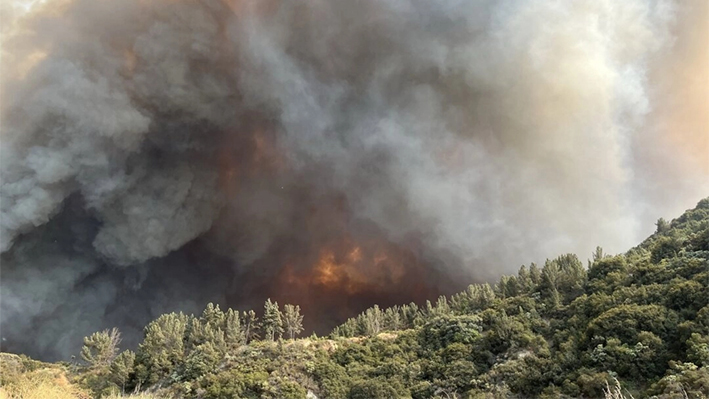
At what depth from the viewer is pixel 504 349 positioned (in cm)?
5706

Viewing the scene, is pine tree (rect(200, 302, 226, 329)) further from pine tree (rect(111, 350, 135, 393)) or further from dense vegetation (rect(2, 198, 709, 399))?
pine tree (rect(111, 350, 135, 393))

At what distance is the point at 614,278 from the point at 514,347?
1765 cm

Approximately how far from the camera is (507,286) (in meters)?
91.6

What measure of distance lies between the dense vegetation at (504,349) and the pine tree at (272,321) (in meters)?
0.30

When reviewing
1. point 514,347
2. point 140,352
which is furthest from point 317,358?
point 140,352

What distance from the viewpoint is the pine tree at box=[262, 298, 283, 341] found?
9006 centimetres

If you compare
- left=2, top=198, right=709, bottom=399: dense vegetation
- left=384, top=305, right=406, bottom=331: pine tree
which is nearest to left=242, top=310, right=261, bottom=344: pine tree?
left=2, top=198, right=709, bottom=399: dense vegetation

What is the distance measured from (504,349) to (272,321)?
1998 inches

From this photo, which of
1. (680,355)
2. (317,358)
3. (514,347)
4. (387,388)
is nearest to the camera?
(680,355)

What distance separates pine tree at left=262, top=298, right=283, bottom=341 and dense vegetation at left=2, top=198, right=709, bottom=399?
296 millimetres

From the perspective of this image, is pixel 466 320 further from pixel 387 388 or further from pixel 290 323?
pixel 290 323

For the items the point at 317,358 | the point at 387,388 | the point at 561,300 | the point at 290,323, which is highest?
the point at 290,323

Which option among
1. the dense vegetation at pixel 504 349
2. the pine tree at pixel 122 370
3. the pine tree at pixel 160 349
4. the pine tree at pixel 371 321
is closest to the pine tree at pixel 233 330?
the dense vegetation at pixel 504 349

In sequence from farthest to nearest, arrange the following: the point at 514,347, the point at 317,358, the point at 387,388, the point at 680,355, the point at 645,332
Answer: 1. the point at 317,358
2. the point at 514,347
3. the point at 387,388
4. the point at 645,332
5. the point at 680,355
